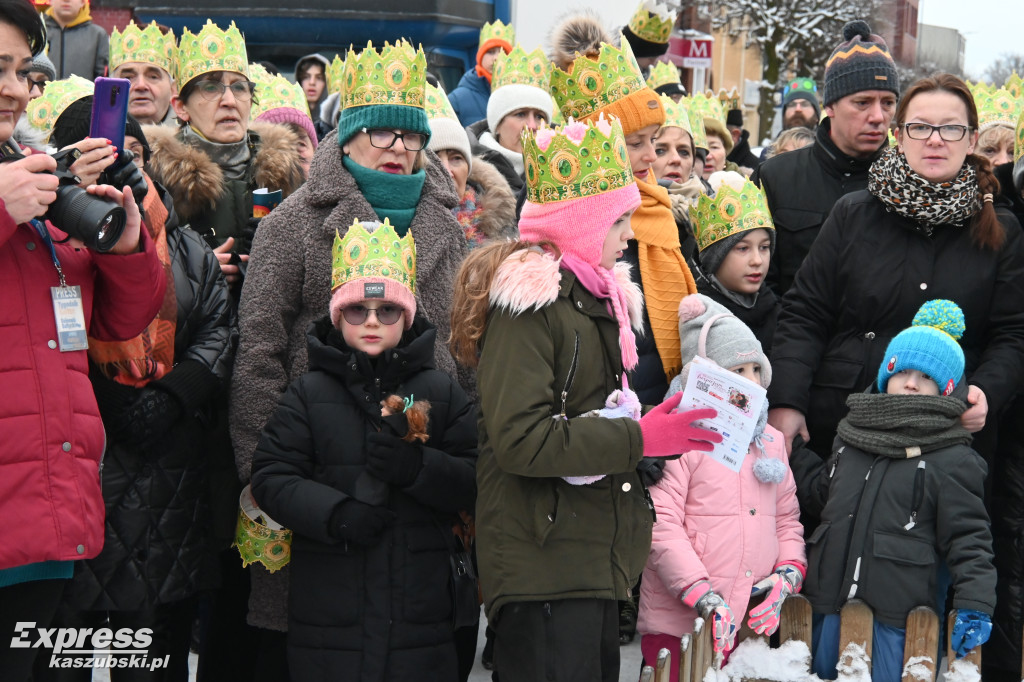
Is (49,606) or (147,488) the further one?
(147,488)

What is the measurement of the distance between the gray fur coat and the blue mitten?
6.07 feet

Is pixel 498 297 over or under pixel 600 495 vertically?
over

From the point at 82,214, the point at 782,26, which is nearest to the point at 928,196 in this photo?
the point at 82,214

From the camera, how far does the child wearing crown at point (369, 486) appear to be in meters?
3.67

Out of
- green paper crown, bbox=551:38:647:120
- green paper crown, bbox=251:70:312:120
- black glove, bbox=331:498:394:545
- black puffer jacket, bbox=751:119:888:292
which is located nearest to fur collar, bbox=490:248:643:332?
black glove, bbox=331:498:394:545

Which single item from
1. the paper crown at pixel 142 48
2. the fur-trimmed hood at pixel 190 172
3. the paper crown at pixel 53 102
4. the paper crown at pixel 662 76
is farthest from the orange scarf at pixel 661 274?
the paper crown at pixel 662 76

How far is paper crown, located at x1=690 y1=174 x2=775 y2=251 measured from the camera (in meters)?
4.62

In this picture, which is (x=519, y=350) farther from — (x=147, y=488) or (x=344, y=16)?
(x=344, y=16)

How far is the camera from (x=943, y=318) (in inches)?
162

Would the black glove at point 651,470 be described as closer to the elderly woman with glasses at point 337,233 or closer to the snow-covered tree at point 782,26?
the elderly woman with glasses at point 337,233

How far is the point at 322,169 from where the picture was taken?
4277 mm

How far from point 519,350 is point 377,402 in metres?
0.72

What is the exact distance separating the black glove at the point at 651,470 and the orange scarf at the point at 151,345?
1.55 meters

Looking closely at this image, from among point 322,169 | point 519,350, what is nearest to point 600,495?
point 519,350
